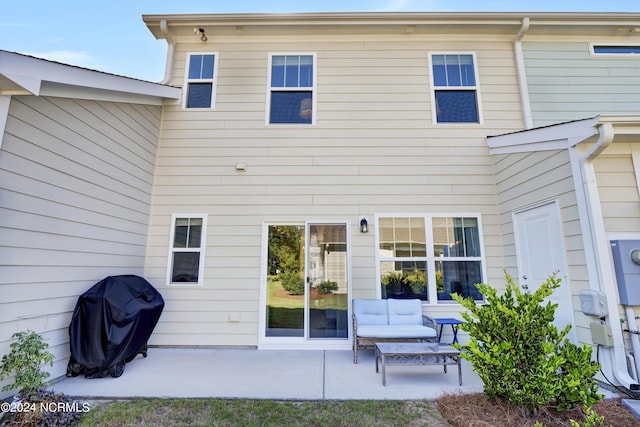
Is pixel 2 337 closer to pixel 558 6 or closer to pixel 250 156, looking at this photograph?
pixel 250 156

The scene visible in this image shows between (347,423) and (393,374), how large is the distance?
51.3 inches

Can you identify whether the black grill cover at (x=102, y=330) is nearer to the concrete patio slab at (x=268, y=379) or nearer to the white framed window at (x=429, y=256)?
the concrete patio slab at (x=268, y=379)

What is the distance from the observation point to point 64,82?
10.6ft

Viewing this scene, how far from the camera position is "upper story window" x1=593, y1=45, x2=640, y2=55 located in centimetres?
559

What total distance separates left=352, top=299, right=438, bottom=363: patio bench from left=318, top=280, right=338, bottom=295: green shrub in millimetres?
463

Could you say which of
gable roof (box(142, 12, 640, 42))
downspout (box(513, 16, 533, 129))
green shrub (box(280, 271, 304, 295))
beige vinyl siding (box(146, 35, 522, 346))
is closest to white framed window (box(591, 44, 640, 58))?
gable roof (box(142, 12, 640, 42))

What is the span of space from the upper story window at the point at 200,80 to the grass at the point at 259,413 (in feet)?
15.3

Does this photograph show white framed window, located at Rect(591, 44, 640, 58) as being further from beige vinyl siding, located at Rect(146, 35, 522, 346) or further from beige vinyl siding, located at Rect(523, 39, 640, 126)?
beige vinyl siding, located at Rect(146, 35, 522, 346)

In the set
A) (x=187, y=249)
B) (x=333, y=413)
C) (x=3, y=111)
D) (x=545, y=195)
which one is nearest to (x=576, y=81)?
(x=545, y=195)

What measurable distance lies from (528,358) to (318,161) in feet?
12.7

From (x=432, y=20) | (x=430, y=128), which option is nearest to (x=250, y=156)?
(x=430, y=128)

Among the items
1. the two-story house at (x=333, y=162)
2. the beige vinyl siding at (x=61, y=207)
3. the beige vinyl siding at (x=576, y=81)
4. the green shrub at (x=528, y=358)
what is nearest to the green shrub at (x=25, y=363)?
the beige vinyl siding at (x=61, y=207)

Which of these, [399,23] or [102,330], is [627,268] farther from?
[102,330]

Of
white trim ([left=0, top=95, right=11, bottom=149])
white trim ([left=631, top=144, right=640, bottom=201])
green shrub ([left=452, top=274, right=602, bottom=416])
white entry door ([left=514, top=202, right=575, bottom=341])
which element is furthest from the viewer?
white entry door ([left=514, top=202, right=575, bottom=341])
